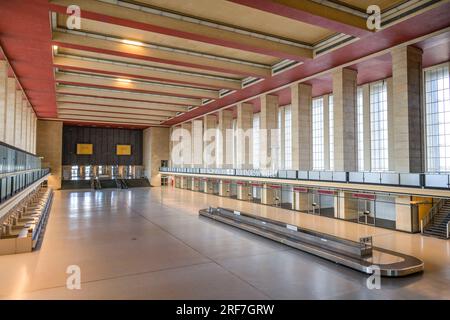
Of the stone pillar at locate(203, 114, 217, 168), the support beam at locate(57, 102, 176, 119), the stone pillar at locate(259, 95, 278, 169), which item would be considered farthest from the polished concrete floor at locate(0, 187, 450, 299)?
the stone pillar at locate(203, 114, 217, 168)

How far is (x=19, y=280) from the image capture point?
21.2 feet

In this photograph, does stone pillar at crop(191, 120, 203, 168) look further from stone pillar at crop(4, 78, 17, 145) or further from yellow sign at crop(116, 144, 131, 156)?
stone pillar at crop(4, 78, 17, 145)

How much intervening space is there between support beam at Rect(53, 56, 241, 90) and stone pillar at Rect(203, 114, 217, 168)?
32.1ft

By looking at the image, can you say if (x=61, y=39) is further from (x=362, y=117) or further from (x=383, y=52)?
(x=362, y=117)

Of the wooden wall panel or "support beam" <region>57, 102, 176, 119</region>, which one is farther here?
the wooden wall panel

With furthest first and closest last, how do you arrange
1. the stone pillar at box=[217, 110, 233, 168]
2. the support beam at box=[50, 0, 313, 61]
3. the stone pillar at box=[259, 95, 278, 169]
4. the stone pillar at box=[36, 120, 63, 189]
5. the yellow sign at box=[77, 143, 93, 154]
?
the yellow sign at box=[77, 143, 93, 154] < the stone pillar at box=[36, 120, 63, 189] < the stone pillar at box=[217, 110, 233, 168] < the stone pillar at box=[259, 95, 278, 169] < the support beam at box=[50, 0, 313, 61]

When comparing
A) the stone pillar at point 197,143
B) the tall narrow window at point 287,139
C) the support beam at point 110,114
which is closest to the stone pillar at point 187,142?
the stone pillar at point 197,143

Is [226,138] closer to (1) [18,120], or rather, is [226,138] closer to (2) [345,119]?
(2) [345,119]

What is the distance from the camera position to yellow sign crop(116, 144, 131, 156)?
40.9 metres

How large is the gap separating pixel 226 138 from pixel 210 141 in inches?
138

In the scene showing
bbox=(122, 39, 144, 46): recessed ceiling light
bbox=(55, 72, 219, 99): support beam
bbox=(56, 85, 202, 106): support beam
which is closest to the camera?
bbox=(122, 39, 144, 46): recessed ceiling light

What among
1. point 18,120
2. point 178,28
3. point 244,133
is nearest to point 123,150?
point 18,120
